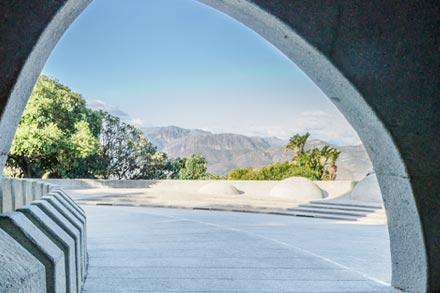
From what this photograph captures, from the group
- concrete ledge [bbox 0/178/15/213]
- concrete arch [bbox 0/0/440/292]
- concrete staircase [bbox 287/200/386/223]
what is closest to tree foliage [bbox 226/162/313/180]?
concrete staircase [bbox 287/200/386/223]

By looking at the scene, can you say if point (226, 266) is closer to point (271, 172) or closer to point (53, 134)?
point (53, 134)

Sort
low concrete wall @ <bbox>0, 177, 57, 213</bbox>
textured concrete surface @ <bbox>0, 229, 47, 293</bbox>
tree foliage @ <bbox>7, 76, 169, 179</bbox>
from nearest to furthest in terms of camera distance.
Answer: textured concrete surface @ <bbox>0, 229, 47, 293</bbox> → low concrete wall @ <bbox>0, 177, 57, 213</bbox> → tree foliage @ <bbox>7, 76, 169, 179</bbox>

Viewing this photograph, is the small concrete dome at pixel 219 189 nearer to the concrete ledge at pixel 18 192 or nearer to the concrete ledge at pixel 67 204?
the concrete ledge at pixel 18 192

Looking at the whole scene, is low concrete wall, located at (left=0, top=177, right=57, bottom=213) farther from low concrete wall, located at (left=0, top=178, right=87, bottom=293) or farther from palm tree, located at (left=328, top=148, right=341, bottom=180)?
palm tree, located at (left=328, top=148, right=341, bottom=180)

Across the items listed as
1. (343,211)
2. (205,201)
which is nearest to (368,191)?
(343,211)

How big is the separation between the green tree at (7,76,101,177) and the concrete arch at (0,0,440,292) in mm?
17938

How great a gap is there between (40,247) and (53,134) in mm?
19228

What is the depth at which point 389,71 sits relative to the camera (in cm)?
279

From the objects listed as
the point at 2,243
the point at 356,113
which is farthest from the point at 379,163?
the point at 2,243

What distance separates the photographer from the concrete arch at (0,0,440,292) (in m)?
2.69

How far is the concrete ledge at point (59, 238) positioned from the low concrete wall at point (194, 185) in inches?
675

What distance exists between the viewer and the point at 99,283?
10.5 feet

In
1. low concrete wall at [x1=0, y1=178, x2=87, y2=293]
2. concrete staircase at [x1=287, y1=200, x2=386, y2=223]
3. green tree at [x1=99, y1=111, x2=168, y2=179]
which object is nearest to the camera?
low concrete wall at [x1=0, y1=178, x2=87, y2=293]

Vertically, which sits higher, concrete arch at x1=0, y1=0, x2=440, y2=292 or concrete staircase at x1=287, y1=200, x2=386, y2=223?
concrete arch at x1=0, y1=0, x2=440, y2=292
